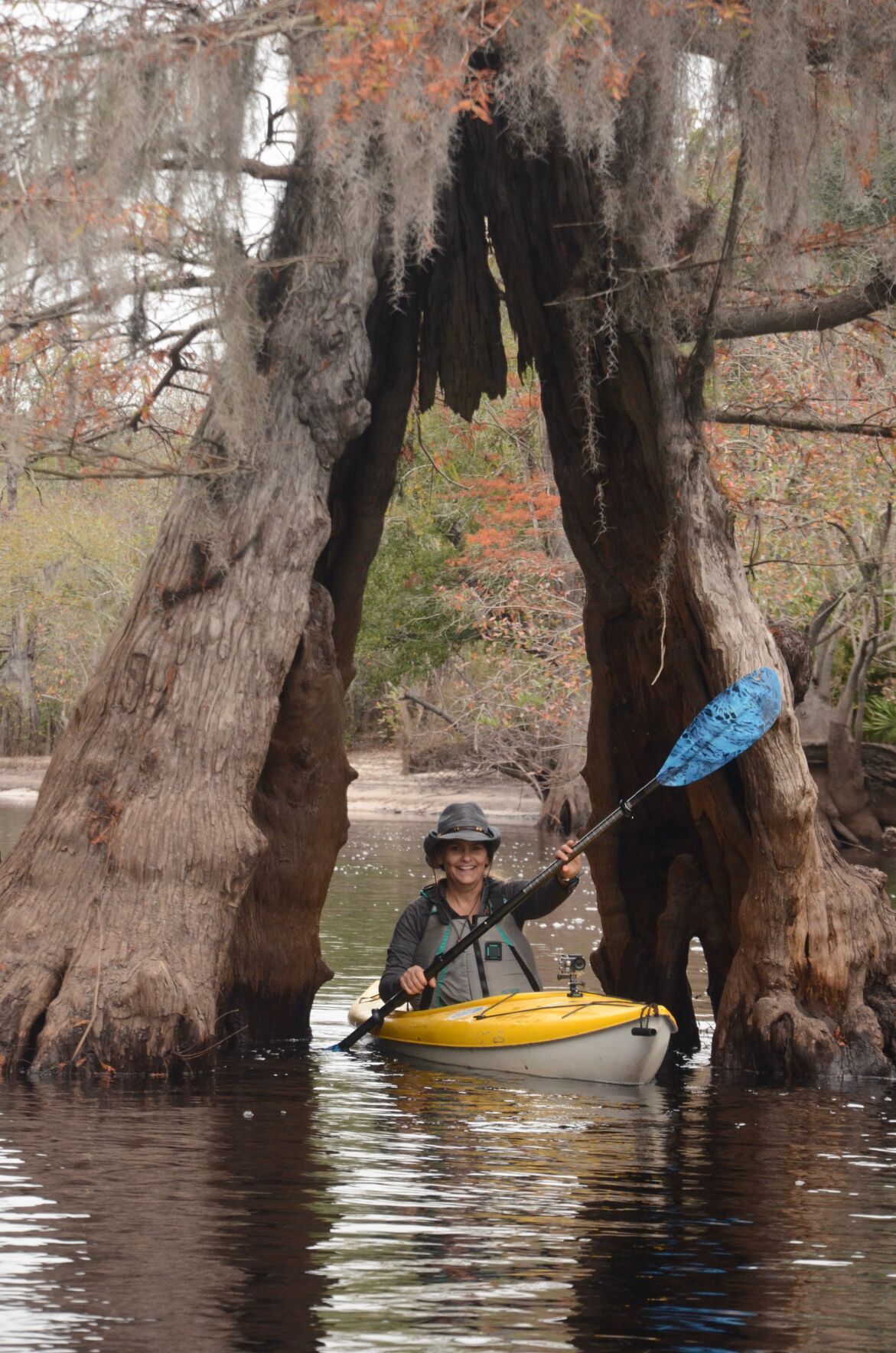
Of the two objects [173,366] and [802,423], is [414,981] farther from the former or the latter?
[802,423]

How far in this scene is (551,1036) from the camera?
28.5ft

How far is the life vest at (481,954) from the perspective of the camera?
935 cm

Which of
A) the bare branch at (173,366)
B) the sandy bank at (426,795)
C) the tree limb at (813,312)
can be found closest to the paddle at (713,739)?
the tree limb at (813,312)

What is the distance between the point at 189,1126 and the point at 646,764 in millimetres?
4215

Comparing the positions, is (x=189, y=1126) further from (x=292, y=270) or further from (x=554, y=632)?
(x=554, y=632)

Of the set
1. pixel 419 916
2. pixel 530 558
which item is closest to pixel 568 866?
pixel 419 916

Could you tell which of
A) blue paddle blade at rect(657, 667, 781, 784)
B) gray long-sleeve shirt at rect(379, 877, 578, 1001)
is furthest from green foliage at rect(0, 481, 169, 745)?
blue paddle blade at rect(657, 667, 781, 784)

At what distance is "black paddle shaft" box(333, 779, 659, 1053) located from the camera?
8.95m

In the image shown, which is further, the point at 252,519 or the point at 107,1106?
the point at 252,519

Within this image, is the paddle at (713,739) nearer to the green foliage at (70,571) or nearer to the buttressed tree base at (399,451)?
the buttressed tree base at (399,451)

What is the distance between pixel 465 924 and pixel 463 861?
13.8 inches

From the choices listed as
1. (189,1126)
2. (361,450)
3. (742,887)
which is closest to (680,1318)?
(189,1126)

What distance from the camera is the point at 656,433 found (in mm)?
9125

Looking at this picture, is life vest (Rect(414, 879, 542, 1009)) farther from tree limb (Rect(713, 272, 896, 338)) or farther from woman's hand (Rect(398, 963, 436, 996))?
tree limb (Rect(713, 272, 896, 338))
